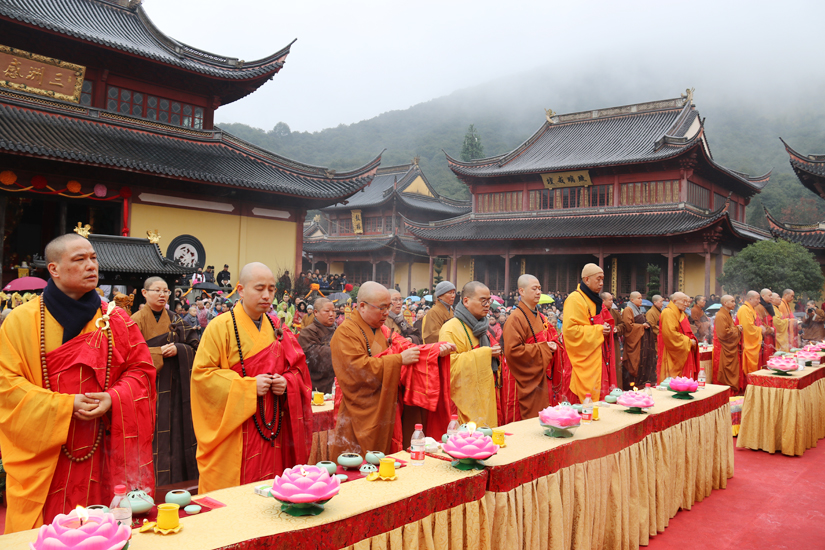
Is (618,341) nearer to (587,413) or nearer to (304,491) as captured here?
(587,413)

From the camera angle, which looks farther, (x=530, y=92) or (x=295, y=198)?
(x=530, y=92)

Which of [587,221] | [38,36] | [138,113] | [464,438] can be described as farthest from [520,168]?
[464,438]

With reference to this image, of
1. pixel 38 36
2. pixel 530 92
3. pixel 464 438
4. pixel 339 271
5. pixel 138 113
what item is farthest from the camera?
pixel 530 92

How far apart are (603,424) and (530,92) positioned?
98109 millimetres

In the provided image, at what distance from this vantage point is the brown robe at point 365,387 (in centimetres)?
357

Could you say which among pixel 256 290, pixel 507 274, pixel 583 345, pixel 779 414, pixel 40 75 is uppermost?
pixel 40 75

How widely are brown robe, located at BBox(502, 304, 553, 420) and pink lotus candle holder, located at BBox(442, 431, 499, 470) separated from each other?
2074 mm

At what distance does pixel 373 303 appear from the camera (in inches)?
144

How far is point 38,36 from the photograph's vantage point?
41.7 ft

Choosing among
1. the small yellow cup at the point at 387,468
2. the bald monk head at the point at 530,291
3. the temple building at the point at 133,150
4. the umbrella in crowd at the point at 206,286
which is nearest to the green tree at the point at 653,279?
the temple building at the point at 133,150

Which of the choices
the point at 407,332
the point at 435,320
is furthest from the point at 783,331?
the point at 435,320

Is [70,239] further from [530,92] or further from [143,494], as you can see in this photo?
[530,92]

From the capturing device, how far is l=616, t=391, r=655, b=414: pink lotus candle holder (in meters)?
4.04

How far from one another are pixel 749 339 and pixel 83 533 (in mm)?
9097
